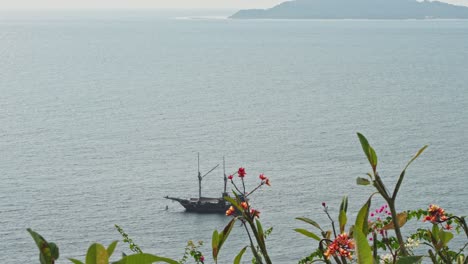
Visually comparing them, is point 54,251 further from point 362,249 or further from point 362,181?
point 362,181

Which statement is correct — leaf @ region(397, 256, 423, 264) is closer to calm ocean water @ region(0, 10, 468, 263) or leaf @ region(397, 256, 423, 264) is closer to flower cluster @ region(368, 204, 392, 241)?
flower cluster @ region(368, 204, 392, 241)

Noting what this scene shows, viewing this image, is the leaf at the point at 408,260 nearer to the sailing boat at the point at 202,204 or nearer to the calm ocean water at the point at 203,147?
the calm ocean water at the point at 203,147

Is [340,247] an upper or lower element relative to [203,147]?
upper

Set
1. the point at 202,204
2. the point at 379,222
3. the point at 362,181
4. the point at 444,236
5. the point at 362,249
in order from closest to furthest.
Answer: the point at 362,249 → the point at 362,181 → the point at 444,236 → the point at 379,222 → the point at 202,204

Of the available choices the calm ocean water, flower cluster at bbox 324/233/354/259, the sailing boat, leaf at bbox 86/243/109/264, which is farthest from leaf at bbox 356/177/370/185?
the sailing boat

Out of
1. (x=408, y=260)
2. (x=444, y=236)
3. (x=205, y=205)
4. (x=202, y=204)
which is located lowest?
(x=205, y=205)

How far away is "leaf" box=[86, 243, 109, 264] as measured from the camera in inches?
105

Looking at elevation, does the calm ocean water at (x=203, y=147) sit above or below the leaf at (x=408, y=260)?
below

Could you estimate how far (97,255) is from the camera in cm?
270

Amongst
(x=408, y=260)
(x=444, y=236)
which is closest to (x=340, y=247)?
(x=444, y=236)

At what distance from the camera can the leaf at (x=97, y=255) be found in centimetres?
267

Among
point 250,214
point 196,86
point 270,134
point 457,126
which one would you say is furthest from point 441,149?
point 250,214

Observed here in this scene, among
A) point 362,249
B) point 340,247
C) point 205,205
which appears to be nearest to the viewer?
point 362,249

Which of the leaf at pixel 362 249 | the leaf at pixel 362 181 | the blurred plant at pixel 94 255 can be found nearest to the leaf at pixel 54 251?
the blurred plant at pixel 94 255
